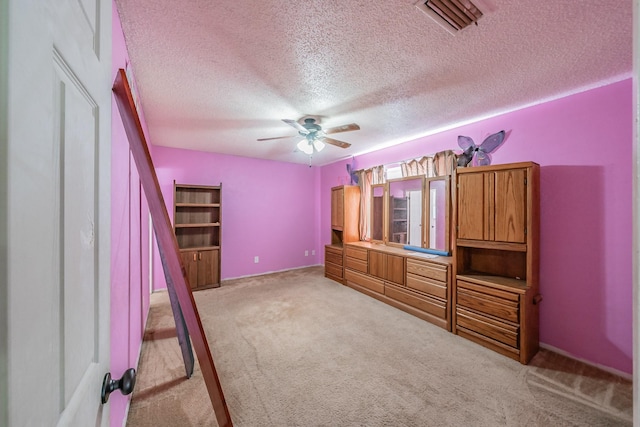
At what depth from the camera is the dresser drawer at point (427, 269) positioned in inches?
111

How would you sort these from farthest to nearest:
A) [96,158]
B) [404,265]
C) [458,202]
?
1. [404,265]
2. [458,202]
3. [96,158]

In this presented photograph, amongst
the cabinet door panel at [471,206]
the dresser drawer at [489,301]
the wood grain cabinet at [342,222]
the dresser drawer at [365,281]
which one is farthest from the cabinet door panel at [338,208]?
the dresser drawer at [489,301]

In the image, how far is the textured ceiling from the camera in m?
1.36

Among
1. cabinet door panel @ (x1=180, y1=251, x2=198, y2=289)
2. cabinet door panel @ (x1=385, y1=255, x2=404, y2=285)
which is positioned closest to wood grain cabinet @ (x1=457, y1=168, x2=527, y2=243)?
cabinet door panel @ (x1=385, y1=255, x2=404, y2=285)

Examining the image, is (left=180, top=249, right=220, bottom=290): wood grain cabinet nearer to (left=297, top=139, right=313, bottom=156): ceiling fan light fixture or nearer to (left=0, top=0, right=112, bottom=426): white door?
(left=297, top=139, right=313, bottom=156): ceiling fan light fixture

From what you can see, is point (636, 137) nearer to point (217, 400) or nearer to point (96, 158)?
point (96, 158)

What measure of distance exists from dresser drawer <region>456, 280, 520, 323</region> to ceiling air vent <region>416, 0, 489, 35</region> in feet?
7.34

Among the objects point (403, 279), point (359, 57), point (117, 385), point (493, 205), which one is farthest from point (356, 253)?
point (117, 385)

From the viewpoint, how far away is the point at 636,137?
413mm

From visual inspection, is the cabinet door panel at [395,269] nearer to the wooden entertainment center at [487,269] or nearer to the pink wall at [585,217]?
the wooden entertainment center at [487,269]

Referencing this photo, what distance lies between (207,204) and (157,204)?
323cm

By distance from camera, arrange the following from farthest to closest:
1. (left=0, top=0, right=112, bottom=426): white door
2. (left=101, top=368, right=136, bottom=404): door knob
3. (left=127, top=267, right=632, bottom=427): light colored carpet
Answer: (left=127, top=267, right=632, bottom=427): light colored carpet < (left=101, top=368, right=136, bottom=404): door knob < (left=0, top=0, right=112, bottom=426): white door

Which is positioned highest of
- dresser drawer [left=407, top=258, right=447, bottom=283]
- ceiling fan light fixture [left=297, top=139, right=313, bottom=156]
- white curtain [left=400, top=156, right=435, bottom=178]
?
ceiling fan light fixture [left=297, top=139, right=313, bottom=156]

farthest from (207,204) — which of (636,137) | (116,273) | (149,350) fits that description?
(636,137)
